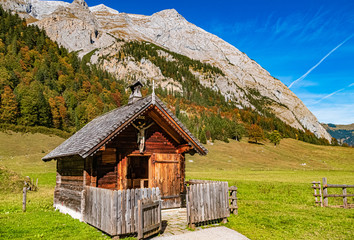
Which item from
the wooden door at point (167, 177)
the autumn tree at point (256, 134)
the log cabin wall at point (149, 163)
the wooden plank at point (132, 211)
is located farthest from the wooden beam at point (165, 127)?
the autumn tree at point (256, 134)

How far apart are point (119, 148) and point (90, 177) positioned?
2227 mm

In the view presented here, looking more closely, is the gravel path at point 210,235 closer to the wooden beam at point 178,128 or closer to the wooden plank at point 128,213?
the wooden plank at point 128,213

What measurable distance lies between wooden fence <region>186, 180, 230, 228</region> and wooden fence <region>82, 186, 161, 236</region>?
1.74 meters

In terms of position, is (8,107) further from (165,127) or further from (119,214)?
(119,214)

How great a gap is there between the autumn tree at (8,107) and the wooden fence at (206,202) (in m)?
90.2

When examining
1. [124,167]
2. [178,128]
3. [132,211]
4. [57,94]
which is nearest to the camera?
[132,211]

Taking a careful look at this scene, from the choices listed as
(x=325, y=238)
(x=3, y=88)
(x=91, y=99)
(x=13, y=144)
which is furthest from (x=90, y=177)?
(x=91, y=99)

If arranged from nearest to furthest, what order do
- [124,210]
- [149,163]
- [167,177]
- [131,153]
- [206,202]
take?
[124,210] < [206,202] < [131,153] < [149,163] < [167,177]

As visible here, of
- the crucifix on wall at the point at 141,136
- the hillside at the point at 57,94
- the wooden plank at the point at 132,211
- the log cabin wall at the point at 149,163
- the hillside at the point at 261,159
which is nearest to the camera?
the wooden plank at the point at 132,211

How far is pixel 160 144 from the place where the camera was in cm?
1641

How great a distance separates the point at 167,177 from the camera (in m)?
16.1

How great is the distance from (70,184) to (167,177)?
6.23 m

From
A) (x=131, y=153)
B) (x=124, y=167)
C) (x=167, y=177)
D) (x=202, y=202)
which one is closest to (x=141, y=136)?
(x=131, y=153)

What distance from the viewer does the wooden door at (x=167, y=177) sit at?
15727mm
